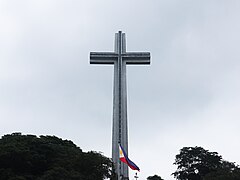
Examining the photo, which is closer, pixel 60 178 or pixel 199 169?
pixel 60 178

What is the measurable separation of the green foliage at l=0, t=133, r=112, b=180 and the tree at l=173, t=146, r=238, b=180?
93.9ft

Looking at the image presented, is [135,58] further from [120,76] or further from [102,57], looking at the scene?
[102,57]

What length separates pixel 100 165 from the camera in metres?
39.4

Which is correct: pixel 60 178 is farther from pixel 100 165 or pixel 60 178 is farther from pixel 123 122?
pixel 123 122

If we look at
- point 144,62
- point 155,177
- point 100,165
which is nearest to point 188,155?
point 155,177

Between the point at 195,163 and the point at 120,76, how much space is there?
21.2 metres

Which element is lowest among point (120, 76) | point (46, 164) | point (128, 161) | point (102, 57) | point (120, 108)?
point (128, 161)

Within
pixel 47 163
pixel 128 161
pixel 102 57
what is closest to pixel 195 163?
pixel 102 57

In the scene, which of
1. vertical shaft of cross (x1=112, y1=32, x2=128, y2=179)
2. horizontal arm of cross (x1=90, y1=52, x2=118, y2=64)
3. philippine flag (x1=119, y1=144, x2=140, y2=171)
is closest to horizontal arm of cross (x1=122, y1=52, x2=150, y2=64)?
vertical shaft of cross (x1=112, y1=32, x2=128, y2=179)

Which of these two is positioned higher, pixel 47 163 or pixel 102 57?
pixel 102 57

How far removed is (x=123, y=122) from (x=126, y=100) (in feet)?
14.0

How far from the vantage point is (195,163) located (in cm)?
6712

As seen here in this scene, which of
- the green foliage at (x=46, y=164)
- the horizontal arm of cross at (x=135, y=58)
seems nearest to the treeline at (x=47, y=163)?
the green foliage at (x=46, y=164)

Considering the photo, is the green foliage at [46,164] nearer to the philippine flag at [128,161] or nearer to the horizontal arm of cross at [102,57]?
the philippine flag at [128,161]
